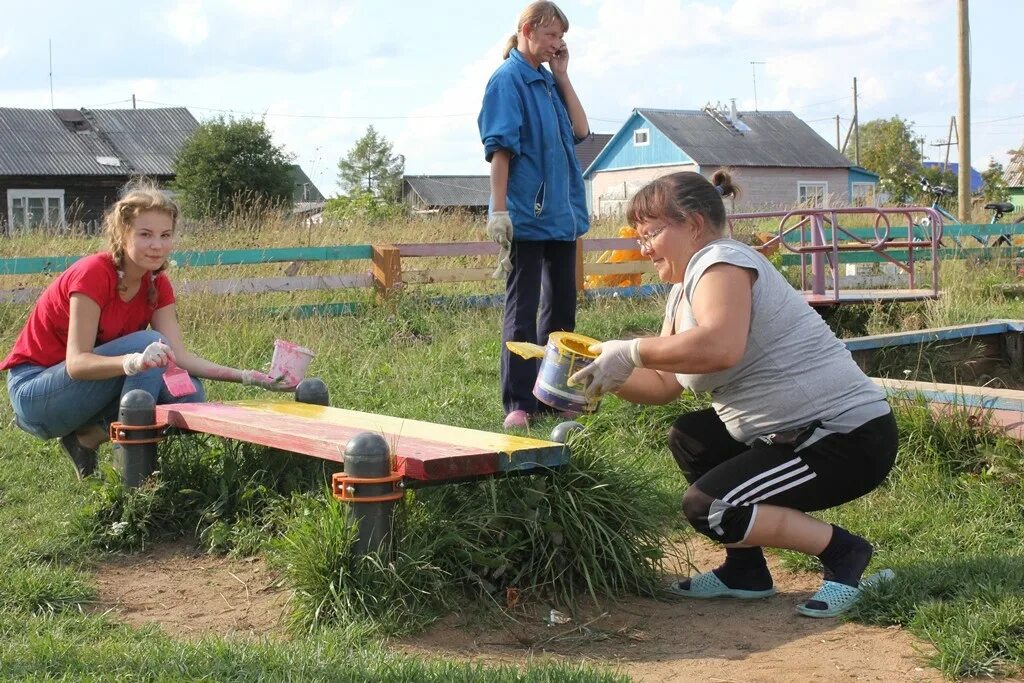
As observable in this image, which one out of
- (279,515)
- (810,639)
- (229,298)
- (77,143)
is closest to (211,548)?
(279,515)

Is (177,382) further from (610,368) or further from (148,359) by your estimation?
(610,368)

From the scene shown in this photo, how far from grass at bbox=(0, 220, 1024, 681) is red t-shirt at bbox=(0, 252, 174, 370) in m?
0.53

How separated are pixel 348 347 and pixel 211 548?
426cm

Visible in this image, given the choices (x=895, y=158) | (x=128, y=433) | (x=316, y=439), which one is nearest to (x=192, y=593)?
(x=316, y=439)

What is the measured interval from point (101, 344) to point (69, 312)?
178 mm

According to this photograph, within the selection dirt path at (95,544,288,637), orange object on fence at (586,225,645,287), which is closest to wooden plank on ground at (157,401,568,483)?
dirt path at (95,544,288,637)

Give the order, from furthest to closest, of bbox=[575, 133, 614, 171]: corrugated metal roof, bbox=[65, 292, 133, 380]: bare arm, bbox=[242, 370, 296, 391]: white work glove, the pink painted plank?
1. bbox=[575, 133, 614, 171]: corrugated metal roof
2. bbox=[242, 370, 296, 391]: white work glove
3. bbox=[65, 292, 133, 380]: bare arm
4. the pink painted plank

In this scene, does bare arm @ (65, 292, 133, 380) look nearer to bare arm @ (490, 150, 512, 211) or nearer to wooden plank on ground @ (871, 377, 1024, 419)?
bare arm @ (490, 150, 512, 211)

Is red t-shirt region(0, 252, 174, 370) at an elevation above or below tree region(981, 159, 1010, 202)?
below

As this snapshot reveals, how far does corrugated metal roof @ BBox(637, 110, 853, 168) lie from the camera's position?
166 feet

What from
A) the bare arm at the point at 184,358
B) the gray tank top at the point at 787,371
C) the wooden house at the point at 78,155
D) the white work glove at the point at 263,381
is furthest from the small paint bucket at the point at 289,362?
the wooden house at the point at 78,155

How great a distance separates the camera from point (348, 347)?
326 inches

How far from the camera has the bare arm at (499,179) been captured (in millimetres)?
5555

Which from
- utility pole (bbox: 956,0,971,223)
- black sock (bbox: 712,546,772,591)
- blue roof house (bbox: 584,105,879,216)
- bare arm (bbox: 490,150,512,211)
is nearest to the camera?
black sock (bbox: 712,546,772,591)
